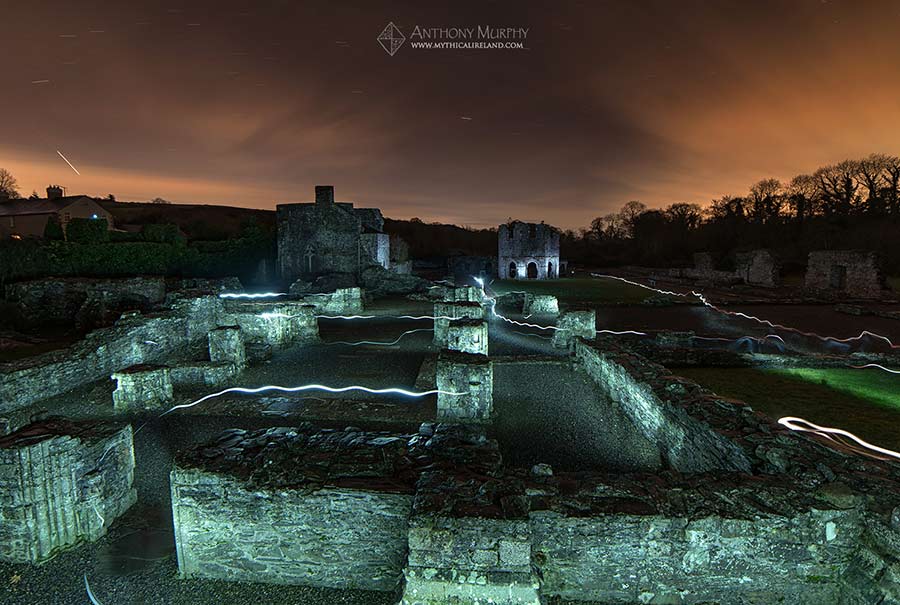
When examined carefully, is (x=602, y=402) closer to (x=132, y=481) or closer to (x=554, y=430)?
(x=554, y=430)

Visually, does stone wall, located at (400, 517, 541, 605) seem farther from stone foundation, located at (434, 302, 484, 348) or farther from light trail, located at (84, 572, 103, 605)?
stone foundation, located at (434, 302, 484, 348)

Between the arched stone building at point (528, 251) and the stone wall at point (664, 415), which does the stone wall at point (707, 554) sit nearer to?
the stone wall at point (664, 415)

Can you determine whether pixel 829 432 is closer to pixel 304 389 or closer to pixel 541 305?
pixel 304 389

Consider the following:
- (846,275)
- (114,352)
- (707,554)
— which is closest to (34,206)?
(114,352)

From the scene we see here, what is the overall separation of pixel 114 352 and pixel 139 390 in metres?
4.47

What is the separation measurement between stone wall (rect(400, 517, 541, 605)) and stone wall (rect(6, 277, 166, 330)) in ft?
65.3

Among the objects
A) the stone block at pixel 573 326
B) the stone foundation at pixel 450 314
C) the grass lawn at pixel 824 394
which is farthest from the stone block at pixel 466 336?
the grass lawn at pixel 824 394

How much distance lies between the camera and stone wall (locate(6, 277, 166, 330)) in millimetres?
18875

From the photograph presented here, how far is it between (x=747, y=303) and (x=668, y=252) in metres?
35.3

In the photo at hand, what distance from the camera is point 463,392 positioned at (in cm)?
829

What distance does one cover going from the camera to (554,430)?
7.82m

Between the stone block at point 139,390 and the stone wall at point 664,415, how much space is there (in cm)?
940

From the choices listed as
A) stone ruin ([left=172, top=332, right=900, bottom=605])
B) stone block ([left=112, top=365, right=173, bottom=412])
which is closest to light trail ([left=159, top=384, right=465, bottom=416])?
stone block ([left=112, top=365, right=173, bottom=412])

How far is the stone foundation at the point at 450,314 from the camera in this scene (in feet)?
47.5
